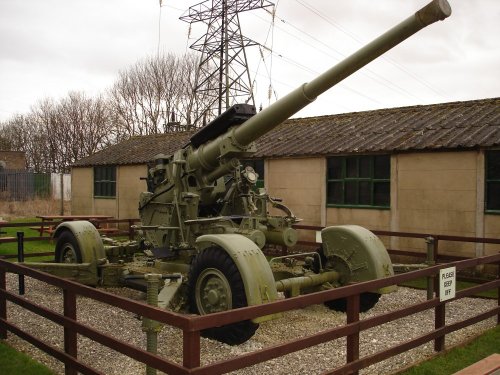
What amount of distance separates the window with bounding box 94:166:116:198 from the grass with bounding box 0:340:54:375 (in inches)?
554

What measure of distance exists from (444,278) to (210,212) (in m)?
→ 3.57

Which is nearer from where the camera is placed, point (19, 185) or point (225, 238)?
point (225, 238)

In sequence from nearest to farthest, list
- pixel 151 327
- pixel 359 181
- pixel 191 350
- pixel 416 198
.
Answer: pixel 191 350 < pixel 151 327 < pixel 416 198 < pixel 359 181

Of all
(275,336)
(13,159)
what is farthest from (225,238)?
(13,159)

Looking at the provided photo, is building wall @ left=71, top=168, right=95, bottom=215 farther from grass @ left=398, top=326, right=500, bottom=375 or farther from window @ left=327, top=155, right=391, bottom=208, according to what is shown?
grass @ left=398, top=326, right=500, bottom=375

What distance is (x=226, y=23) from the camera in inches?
1003

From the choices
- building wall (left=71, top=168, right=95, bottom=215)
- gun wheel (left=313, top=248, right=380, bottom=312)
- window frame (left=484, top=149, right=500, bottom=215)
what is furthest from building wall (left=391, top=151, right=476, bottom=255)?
building wall (left=71, top=168, right=95, bottom=215)

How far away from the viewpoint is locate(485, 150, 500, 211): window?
31.9ft

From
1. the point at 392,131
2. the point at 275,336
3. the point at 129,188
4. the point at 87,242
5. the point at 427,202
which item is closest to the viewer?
the point at 275,336

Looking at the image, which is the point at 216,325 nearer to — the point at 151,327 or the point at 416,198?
the point at 151,327

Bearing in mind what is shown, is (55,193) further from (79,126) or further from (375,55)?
(375,55)

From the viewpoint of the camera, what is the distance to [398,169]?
11.1 m

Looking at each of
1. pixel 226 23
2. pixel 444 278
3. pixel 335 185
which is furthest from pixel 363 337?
pixel 226 23

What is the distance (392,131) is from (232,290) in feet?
26.9
